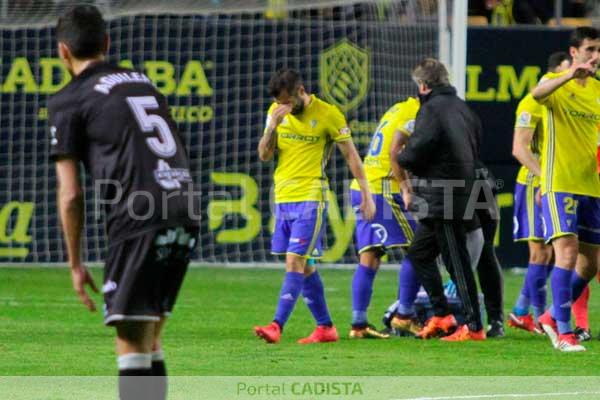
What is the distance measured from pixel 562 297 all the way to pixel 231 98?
8647mm

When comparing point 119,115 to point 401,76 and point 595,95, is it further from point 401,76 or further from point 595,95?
point 401,76

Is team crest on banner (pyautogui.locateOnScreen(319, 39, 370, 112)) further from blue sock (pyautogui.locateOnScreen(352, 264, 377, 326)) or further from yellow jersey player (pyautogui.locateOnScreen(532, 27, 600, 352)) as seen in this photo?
yellow jersey player (pyautogui.locateOnScreen(532, 27, 600, 352))

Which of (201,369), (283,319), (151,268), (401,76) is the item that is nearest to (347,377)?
(201,369)

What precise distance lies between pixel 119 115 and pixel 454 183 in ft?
16.6

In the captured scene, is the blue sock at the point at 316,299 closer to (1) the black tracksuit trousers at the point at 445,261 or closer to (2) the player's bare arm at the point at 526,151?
(1) the black tracksuit trousers at the point at 445,261

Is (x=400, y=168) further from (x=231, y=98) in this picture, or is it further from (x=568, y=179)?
(x=231, y=98)

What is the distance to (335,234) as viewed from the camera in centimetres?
1780

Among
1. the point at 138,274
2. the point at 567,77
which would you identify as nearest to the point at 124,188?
the point at 138,274

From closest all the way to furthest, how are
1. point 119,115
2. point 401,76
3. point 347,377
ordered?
point 119,115
point 347,377
point 401,76

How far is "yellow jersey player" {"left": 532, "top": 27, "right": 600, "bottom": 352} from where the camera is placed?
9703 millimetres

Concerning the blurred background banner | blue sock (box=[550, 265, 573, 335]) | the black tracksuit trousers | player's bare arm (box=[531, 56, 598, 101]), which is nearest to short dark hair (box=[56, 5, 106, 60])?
player's bare arm (box=[531, 56, 598, 101])

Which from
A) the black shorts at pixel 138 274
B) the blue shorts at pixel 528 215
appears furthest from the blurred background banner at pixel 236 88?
the black shorts at pixel 138 274

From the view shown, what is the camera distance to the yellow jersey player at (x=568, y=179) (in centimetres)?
970

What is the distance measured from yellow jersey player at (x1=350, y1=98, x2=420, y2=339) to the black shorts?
5074mm
